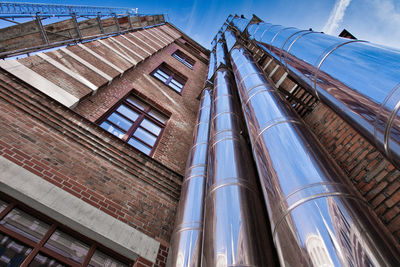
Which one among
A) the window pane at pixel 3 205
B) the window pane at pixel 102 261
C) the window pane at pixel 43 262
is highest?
the window pane at pixel 3 205

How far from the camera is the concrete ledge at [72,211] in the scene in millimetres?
2521

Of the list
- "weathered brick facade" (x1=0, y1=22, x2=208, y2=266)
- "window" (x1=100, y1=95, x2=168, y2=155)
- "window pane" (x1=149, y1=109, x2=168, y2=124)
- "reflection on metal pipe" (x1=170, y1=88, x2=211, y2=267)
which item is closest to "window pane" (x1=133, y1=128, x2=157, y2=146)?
"window" (x1=100, y1=95, x2=168, y2=155)

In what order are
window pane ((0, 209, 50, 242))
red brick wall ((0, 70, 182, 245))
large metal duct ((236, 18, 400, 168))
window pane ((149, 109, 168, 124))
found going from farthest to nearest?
window pane ((149, 109, 168, 124)) → red brick wall ((0, 70, 182, 245)) → window pane ((0, 209, 50, 242)) → large metal duct ((236, 18, 400, 168))

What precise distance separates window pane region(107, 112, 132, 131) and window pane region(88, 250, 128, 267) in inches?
109

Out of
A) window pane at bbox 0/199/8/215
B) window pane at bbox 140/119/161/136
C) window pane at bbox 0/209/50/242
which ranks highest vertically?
window pane at bbox 140/119/161/136

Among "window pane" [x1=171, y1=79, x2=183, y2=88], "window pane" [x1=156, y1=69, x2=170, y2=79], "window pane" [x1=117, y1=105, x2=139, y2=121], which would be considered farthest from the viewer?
"window pane" [x1=171, y1=79, x2=183, y2=88]

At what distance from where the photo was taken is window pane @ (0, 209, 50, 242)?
7.73 feet

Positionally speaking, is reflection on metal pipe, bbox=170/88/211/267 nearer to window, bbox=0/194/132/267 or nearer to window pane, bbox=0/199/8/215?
window, bbox=0/194/132/267

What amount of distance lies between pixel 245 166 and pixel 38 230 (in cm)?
260

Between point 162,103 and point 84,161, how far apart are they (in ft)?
11.4

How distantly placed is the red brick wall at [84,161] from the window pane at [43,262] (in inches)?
29.7

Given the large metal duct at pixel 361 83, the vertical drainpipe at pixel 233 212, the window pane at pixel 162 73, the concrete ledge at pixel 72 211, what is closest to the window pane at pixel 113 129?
the concrete ledge at pixel 72 211

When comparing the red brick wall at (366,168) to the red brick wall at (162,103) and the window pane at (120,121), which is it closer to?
the red brick wall at (162,103)

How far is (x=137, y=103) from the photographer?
5984mm
